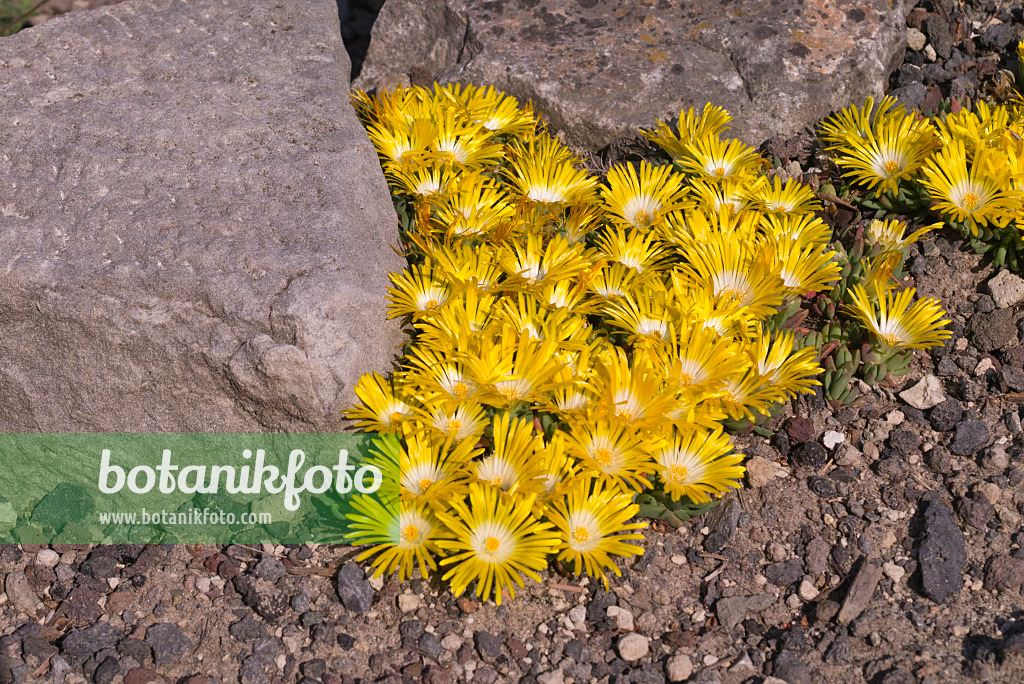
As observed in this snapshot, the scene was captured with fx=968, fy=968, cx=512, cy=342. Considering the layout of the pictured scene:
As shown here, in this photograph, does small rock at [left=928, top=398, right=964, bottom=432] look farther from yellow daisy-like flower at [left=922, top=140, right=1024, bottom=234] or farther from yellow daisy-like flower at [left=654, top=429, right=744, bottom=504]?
yellow daisy-like flower at [left=654, top=429, right=744, bottom=504]

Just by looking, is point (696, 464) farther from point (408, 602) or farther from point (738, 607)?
point (408, 602)

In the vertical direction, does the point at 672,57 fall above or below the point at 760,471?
above

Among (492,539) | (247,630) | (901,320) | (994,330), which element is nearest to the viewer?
(492,539)

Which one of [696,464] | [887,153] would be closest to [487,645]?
[696,464]

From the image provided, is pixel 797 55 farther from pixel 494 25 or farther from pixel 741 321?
pixel 741 321

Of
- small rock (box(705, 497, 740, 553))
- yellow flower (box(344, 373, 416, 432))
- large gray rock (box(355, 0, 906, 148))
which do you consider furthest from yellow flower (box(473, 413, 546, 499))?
large gray rock (box(355, 0, 906, 148))

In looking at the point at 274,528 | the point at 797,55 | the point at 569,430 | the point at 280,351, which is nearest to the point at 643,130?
the point at 797,55

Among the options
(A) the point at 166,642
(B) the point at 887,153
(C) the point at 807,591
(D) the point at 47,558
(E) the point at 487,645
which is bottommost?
(D) the point at 47,558

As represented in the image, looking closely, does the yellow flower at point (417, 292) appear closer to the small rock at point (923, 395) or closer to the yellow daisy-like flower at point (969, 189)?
the small rock at point (923, 395)
